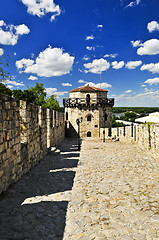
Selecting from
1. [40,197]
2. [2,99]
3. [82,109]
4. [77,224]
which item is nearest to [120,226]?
[77,224]

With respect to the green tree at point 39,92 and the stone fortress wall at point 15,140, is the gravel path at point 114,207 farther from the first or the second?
the green tree at point 39,92

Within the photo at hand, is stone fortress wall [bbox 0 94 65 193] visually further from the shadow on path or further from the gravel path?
the gravel path

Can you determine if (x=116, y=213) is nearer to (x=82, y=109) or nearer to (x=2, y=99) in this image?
(x=2, y=99)

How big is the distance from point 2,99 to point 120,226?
4.17 m

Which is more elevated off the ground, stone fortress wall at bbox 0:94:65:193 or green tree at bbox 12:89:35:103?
green tree at bbox 12:89:35:103

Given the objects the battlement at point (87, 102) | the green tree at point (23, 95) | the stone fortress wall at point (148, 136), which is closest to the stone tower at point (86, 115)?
the battlement at point (87, 102)

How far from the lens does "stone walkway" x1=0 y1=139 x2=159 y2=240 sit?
302 centimetres

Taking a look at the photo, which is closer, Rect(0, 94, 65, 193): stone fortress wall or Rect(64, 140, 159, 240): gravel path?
Rect(64, 140, 159, 240): gravel path

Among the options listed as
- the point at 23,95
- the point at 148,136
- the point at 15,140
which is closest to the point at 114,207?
the point at 15,140

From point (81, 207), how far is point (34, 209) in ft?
3.81

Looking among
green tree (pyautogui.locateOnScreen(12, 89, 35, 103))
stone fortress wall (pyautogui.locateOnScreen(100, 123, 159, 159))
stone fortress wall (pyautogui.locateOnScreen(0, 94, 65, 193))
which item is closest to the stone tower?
stone fortress wall (pyautogui.locateOnScreen(100, 123, 159, 159))

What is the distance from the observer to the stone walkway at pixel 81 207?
119 inches

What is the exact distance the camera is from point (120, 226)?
326cm

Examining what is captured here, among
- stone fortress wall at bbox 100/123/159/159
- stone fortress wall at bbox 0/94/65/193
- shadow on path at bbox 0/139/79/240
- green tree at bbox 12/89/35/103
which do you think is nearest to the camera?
shadow on path at bbox 0/139/79/240
